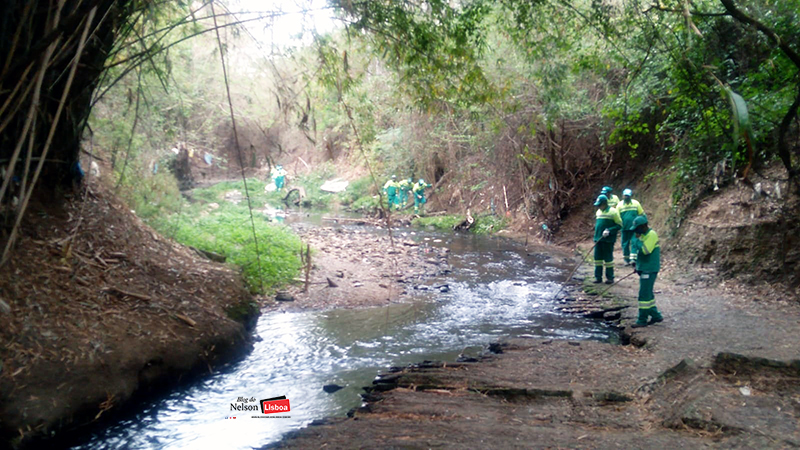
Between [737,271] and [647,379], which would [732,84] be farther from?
[647,379]

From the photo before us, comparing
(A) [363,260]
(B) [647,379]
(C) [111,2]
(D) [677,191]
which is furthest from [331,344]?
(D) [677,191]

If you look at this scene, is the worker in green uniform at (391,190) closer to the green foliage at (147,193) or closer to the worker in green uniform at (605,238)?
the green foliage at (147,193)

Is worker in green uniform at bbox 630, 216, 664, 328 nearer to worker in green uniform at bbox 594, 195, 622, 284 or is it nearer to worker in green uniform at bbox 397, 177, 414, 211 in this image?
worker in green uniform at bbox 594, 195, 622, 284

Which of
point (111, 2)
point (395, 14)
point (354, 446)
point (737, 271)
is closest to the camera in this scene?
point (354, 446)

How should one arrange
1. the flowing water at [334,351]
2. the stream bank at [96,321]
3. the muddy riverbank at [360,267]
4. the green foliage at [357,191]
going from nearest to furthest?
the stream bank at [96,321] → the flowing water at [334,351] → the muddy riverbank at [360,267] → the green foliage at [357,191]

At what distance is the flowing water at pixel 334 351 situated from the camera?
5.36 m

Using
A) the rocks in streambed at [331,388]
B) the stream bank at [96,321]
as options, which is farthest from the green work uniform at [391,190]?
the rocks in streambed at [331,388]

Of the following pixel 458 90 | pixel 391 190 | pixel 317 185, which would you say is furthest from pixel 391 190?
pixel 458 90

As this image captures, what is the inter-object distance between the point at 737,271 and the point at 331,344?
728 cm

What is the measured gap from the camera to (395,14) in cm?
663

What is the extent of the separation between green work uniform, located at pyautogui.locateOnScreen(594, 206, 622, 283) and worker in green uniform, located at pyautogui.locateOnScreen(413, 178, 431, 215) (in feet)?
41.2

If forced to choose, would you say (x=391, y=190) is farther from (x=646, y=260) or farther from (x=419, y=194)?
(x=646, y=260)

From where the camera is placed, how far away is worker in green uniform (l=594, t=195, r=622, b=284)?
11.1 meters

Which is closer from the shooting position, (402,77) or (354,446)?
(354,446)
